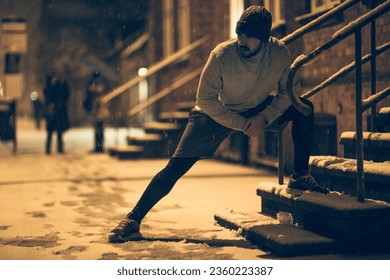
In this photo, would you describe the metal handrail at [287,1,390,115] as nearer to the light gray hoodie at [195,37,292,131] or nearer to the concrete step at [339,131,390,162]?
the light gray hoodie at [195,37,292,131]

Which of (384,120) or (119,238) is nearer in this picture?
(119,238)

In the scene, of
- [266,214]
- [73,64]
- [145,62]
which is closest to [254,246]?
[266,214]

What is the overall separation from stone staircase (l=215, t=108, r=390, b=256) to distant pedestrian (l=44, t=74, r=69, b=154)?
32.7 ft

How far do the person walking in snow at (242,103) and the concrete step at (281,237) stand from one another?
15.6 inches

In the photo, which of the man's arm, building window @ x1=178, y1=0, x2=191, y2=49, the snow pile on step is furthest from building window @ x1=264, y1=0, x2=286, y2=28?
the man's arm

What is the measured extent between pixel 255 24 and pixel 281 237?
152 cm

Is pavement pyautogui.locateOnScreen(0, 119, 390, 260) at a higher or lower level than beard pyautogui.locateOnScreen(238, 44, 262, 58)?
lower

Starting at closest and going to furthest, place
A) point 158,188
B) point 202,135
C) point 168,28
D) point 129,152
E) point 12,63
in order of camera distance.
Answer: point 202,135 → point 158,188 → point 129,152 → point 12,63 → point 168,28

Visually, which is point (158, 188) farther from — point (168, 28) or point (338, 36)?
point (168, 28)

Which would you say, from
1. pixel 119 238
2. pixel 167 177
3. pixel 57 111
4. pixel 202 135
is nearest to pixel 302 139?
pixel 202 135

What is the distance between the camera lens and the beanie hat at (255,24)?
5242mm

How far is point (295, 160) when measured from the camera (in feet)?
18.4

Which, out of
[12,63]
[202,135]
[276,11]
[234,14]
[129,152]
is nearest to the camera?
[202,135]

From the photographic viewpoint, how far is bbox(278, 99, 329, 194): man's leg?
5.48 m
